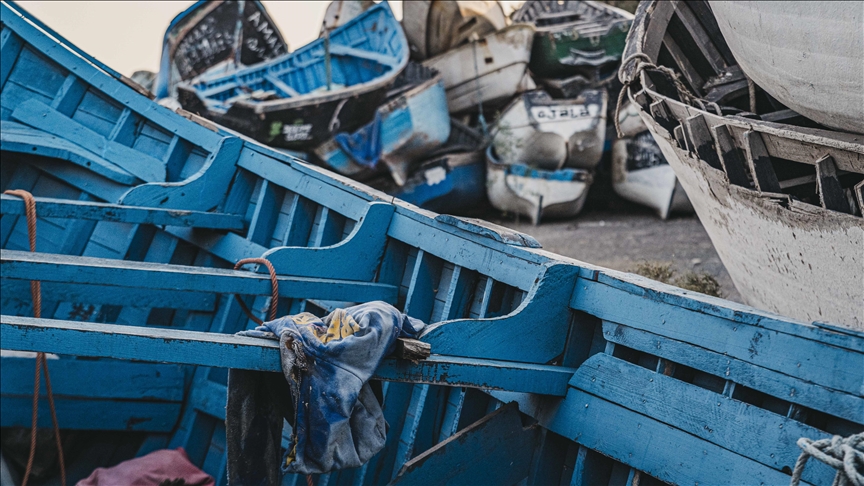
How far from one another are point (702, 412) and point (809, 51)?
1.64 meters

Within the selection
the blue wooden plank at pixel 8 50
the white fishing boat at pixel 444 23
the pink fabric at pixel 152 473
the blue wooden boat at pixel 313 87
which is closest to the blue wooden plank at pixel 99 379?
the pink fabric at pixel 152 473

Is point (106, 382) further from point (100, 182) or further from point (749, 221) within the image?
point (749, 221)

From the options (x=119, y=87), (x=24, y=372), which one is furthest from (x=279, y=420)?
(x=119, y=87)

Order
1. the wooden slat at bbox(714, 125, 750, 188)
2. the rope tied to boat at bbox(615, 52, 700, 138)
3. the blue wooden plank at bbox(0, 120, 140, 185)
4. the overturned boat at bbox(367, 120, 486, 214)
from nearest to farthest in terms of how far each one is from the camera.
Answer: the wooden slat at bbox(714, 125, 750, 188), the blue wooden plank at bbox(0, 120, 140, 185), the rope tied to boat at bbox(615, 52, 700, 138), the overturned boat at bbox(367, 120, 486, 214)

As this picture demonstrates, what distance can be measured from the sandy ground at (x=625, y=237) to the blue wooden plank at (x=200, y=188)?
4.31 meters

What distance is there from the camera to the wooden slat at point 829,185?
3107 mm

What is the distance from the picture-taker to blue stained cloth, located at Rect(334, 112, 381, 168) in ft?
35.6

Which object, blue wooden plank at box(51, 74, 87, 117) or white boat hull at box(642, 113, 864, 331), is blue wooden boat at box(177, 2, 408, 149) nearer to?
blue wooden plank at box(51, 74, 87, 117)

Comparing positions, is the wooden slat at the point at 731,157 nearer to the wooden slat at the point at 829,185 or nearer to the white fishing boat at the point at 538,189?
the wooden slat at the point at 829,185

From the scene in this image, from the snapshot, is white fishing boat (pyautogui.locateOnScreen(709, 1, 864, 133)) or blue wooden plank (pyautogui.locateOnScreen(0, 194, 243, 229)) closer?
white fishing boat (pyautogui.locateOnScreen(709, 1, 864, 133))

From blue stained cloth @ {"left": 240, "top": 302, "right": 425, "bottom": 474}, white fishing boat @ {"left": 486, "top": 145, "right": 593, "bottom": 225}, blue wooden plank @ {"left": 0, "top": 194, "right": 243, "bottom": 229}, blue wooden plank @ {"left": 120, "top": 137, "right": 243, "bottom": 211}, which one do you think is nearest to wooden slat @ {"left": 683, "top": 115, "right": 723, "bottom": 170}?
blue stained cloth @ {"left": 240, "top": 302, "right": 425, "bottom": 474}

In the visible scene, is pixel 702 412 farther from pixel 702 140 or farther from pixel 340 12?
pixel 340 12

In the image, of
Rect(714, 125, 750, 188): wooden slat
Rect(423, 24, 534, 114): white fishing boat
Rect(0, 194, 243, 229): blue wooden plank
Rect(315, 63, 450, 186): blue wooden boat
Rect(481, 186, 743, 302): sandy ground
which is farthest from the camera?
Rect(423, 24, 534, 114): white fishing boat

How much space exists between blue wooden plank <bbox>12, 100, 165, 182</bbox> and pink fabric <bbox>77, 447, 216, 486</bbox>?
189cm
